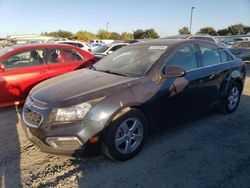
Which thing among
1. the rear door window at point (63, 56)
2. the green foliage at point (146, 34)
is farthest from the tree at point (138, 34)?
the rear door window at point (63, 56)

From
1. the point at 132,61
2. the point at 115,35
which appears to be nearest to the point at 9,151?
the point at 132,61

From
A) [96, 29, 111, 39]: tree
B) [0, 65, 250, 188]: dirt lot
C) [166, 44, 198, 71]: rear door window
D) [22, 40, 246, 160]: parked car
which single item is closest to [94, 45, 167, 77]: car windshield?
[22, 40, 246, 160]: parked car

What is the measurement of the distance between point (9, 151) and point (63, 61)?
3.05 meters

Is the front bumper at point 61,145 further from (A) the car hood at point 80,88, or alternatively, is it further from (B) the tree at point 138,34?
(B) the tree at point 138,34

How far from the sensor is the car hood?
10.4 feet

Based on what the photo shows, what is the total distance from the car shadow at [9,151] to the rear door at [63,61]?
1.34 meters

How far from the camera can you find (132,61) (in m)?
4.22

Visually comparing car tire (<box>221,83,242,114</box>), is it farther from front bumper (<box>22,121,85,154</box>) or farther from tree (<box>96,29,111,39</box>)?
tree (<box>96,29,111,39</box>)

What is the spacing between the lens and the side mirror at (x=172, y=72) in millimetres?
3777

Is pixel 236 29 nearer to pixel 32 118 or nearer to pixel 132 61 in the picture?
pixel 132 61

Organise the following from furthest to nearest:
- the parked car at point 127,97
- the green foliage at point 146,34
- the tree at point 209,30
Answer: the tree at point 209,30, the green foliage at point 146,34, the parked car at point 127,97

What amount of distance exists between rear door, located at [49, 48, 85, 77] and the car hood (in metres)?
2.21

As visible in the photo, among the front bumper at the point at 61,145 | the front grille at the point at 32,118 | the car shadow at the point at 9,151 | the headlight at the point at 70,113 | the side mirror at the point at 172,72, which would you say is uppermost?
the side mirror at the point at 172,72

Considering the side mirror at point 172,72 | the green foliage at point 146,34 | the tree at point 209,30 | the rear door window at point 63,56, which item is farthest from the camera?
the tree at point 209,30
